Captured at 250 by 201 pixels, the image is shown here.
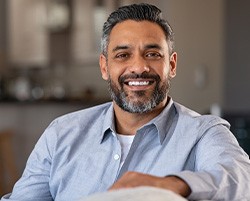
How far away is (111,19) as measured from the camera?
5.03 feet

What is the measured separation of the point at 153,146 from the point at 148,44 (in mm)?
246

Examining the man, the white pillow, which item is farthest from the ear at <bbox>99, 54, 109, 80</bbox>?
the white pillow

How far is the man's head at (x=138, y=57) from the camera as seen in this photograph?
1.46 metres

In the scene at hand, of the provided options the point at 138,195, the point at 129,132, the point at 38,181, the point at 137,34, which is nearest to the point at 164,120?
the point at 129,132

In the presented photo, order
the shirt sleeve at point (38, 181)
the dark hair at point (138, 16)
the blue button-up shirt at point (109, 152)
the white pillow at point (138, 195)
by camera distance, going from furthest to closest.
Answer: the shirt sleeve at point (38, 181) < the dark hair at point (138, 16) < the blue button-up shirt at point (109, 152) < the white pillow at point (138, 195)

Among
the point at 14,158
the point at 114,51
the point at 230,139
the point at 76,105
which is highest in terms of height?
the point at 114,51

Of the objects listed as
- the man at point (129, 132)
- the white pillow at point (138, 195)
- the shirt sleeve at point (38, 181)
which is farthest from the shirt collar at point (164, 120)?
the white pillow at point (138, 195)

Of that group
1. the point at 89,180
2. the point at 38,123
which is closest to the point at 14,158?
the point at 38,123

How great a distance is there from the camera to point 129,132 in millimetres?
1605

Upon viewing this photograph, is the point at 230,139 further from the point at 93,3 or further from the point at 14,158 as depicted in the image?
the point at 93,3

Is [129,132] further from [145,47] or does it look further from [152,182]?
[152,182]

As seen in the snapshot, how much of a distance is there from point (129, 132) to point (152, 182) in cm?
58

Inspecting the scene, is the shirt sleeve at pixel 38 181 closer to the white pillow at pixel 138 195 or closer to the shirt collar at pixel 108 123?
the shirt collar at pixel 108 123

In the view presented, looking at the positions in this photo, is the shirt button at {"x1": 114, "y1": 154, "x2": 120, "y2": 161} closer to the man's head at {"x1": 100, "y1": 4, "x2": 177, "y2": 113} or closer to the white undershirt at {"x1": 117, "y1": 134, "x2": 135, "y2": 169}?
the white undershirt at {"x1": 117, "y1": 134, "x2": 135, "y2": 169}
